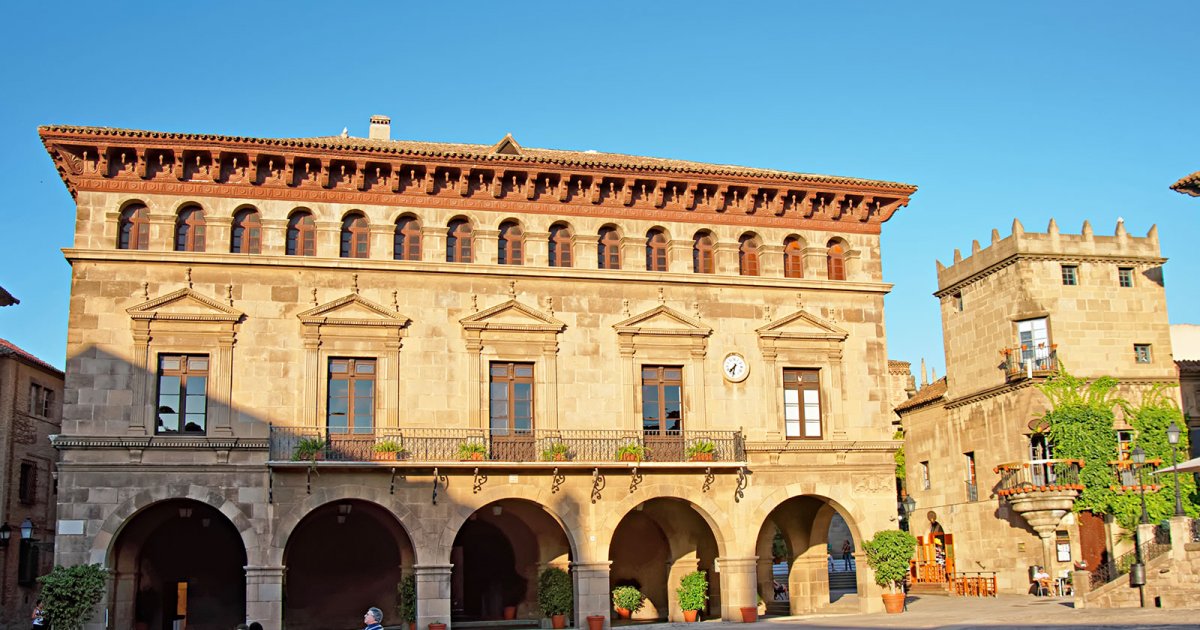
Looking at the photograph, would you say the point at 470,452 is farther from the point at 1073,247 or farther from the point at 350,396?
the point at 1073,247

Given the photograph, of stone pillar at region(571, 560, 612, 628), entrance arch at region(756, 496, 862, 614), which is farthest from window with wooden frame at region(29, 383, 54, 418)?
entrance arch at region(756, 496, 862, 614)

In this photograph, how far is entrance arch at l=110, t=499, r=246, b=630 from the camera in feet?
96.1

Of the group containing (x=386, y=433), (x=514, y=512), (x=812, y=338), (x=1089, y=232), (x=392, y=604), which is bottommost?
(x=392, y=604)

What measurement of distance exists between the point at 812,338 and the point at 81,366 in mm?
18117

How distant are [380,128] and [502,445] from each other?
519 inches

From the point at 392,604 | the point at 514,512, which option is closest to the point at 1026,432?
the point at 514,512

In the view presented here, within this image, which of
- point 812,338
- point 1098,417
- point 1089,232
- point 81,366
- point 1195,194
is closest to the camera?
point 81,366

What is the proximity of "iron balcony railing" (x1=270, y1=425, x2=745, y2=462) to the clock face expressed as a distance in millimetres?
1461

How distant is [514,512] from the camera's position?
102 feet

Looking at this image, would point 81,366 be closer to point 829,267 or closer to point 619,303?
point 619,303

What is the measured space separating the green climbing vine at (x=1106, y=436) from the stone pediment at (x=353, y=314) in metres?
21.5

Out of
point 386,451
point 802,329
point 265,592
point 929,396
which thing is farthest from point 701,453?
point 929,396

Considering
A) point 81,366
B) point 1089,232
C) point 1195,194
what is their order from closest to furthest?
1. point 81,366
2. point 1195,194
3. point 1089,232

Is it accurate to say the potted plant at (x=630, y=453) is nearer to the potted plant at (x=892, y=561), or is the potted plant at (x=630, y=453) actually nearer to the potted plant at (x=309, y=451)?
the potted plant at (x=892, y=561)
